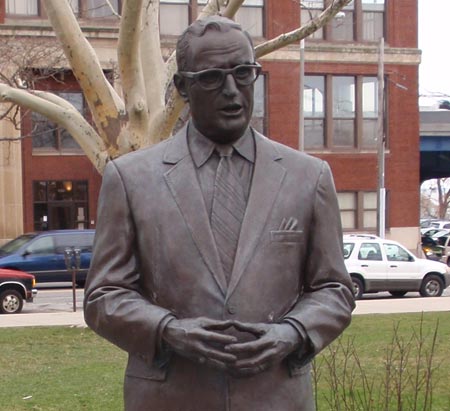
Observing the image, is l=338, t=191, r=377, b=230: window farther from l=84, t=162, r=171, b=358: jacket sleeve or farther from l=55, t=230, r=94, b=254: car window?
l=84, t=162, r=171, b=358: jacket sleeve

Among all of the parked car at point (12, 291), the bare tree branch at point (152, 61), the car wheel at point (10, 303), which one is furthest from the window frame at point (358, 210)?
the bare tree branch at point (152, 61)

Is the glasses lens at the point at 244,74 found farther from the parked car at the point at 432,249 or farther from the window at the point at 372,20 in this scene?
the window at the point at 372,20

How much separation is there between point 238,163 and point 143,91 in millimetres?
7857

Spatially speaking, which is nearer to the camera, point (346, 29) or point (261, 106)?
point (261, 106)

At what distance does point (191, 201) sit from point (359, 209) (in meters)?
31.5

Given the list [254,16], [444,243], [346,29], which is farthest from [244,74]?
[444,243]

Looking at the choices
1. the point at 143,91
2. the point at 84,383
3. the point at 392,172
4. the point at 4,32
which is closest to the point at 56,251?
the point at 4,32

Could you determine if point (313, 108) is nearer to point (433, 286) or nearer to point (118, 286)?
point (433, 286)

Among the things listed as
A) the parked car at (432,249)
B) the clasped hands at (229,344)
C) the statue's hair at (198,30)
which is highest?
the statue's hair at (198,30)

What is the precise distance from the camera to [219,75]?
9.96ft

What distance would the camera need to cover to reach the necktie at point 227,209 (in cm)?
305

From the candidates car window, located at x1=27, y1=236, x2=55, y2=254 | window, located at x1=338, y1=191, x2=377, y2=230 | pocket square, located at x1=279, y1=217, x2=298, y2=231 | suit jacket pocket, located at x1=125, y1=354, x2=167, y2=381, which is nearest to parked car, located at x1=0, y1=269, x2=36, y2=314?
car window, located at x1=27, y1=236, x2=55, y2=254

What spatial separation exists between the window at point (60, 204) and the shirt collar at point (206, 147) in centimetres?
2887

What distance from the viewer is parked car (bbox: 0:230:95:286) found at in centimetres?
2205
